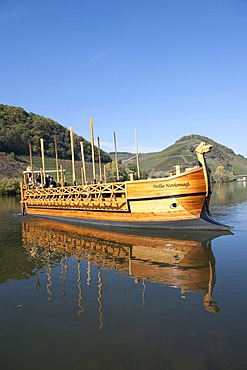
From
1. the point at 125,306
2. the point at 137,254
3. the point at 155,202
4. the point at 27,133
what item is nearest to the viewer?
the point at 125,306

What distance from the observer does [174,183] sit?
15.4 m

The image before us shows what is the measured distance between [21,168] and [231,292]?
88.5 meters

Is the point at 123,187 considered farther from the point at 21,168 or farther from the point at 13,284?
the point at 21,168

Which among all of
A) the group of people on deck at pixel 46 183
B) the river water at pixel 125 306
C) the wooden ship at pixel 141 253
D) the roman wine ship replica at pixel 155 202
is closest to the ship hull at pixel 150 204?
the roman wine ship replica at pixel 155 202

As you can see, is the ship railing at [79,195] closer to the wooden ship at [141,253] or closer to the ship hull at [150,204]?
the ship hull at [150,204]

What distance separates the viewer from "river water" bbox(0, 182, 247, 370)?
204 inches

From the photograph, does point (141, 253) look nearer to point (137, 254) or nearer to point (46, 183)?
point (137, 254)

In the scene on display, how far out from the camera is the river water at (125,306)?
204 inches

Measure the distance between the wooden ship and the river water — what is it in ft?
0.13

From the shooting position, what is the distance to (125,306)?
708 centimetres

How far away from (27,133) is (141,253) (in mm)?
108250

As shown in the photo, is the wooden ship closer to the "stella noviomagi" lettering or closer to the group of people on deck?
the "stella noviomagi" lettering

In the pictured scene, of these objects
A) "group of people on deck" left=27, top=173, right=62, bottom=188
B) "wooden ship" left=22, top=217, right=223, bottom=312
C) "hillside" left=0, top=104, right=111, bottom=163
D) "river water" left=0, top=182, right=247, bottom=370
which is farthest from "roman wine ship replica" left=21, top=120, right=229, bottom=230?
"hillside" left=0, top=104, right=111, bottom=163

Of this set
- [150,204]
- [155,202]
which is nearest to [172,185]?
[155,202]
